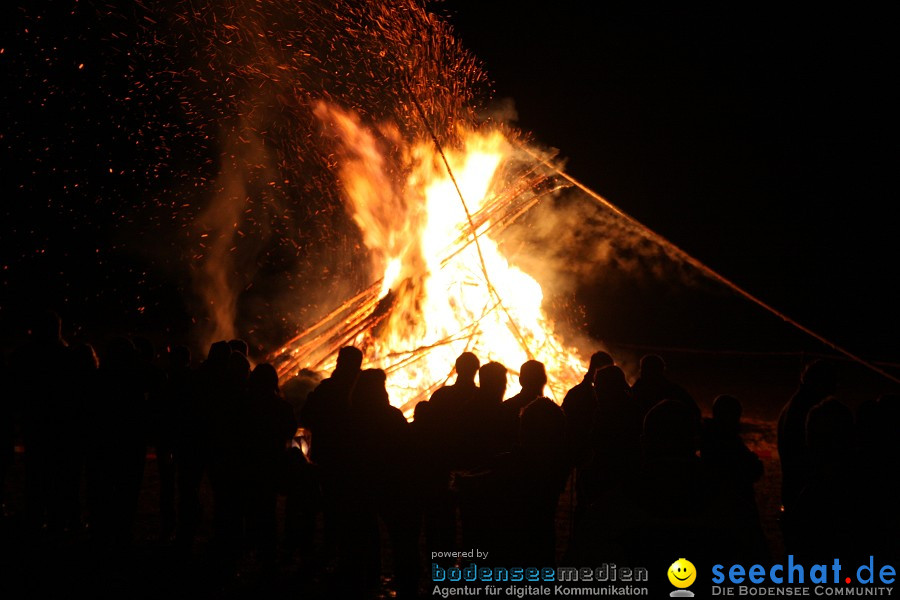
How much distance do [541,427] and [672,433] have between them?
1.35m

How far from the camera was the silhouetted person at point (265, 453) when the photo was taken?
17.2ft

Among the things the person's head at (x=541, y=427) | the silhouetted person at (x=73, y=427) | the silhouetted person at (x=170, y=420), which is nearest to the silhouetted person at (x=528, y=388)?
the person's head at (x=541, y=427)

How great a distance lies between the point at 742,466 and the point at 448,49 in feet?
26.2

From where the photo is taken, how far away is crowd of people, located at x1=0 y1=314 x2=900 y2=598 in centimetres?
291

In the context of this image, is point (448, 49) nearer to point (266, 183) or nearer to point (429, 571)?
point (266, 183)

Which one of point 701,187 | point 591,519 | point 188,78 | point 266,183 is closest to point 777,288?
point 701,187

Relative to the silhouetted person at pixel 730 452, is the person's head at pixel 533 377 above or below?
above

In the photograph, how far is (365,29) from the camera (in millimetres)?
10344

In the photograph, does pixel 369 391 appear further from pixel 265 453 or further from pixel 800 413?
pixel 800 413

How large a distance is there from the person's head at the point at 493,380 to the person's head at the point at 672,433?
1.97 m

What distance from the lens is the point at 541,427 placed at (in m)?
4.20

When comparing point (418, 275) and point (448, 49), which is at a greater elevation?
point (448, 49)

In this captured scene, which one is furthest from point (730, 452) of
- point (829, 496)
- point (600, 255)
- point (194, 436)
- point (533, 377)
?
point (600, 255)

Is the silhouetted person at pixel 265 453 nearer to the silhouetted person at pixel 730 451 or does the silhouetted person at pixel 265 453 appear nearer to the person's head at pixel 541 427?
the person's head at pixel 541 427
